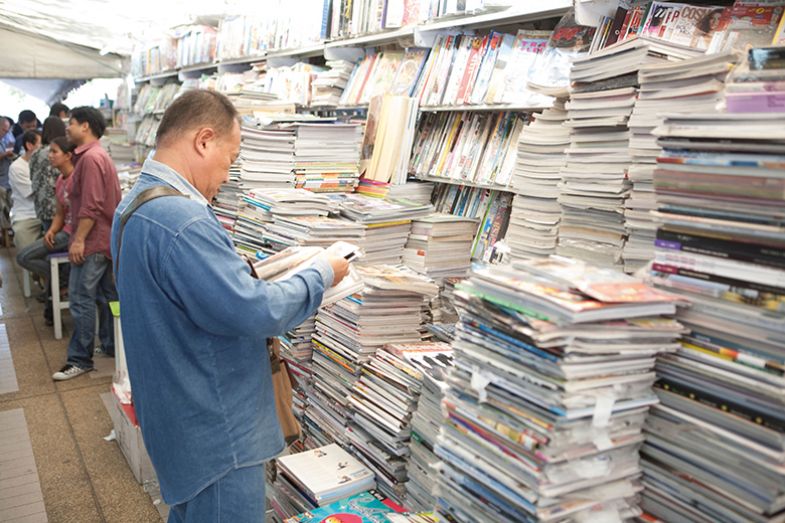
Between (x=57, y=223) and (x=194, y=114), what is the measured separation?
415cm

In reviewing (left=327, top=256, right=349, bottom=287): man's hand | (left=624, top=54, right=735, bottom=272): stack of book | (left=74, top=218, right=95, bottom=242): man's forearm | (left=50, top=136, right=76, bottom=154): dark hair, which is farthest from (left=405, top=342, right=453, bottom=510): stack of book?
(left=50, top=136, right=76, bottom=154): dark hair

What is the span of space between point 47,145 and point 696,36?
5.36 meters

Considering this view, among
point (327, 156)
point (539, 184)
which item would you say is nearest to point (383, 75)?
point (327, 156)

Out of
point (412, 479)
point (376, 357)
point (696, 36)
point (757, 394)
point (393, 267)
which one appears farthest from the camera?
point (393, 267)

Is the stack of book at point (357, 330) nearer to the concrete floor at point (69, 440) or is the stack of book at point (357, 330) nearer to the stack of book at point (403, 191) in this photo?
the stack of book at point (403, 191)

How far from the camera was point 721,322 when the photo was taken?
3.91ft

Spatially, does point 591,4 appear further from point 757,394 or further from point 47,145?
point 47,145

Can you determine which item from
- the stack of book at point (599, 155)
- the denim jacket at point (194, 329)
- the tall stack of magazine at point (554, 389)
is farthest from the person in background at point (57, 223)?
the tall stack of magazine at point (554, 389)

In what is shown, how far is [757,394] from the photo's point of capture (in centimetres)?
113

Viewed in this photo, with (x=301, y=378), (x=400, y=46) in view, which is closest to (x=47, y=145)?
(x=400, y=46)

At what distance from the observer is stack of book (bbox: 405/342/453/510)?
2007 mm

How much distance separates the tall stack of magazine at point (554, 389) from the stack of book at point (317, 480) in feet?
3.01

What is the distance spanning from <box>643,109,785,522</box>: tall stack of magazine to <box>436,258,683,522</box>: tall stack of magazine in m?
0.06

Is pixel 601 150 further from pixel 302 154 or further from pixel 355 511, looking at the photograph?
pixel 302 154
